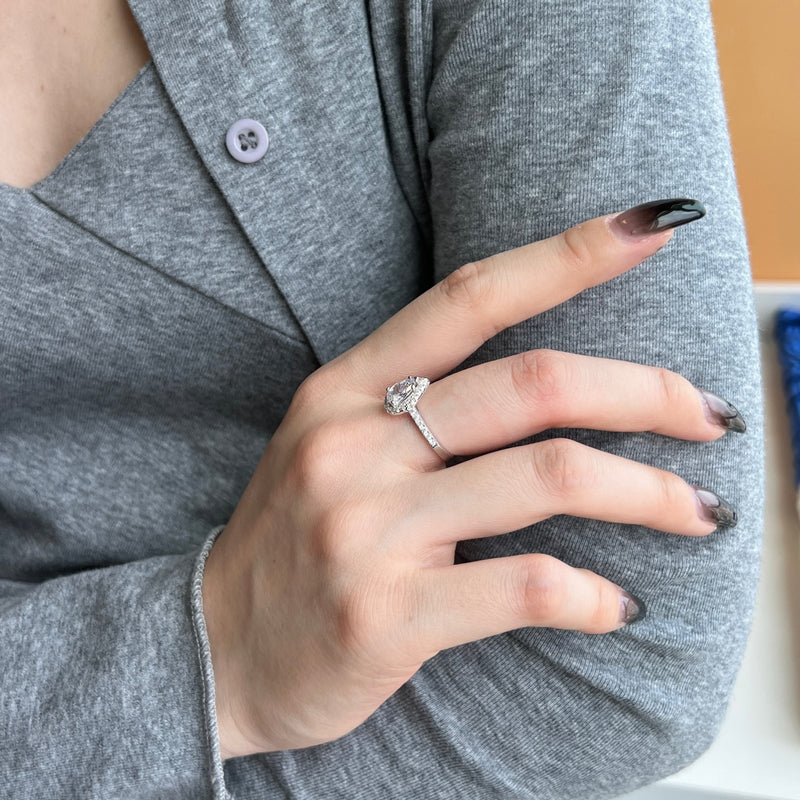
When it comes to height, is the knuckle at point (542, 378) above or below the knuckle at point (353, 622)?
above

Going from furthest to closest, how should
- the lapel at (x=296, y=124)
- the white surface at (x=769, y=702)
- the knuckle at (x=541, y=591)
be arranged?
the white surface at (x=769, y=702) → the lapel at (x=296, y=124) → the knuckle at (x=541, y=591)

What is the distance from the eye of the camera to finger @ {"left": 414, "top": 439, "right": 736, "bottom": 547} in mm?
468

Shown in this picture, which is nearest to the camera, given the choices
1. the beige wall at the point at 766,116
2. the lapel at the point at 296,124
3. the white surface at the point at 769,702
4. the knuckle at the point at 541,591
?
the knuckle at the point at 541,591

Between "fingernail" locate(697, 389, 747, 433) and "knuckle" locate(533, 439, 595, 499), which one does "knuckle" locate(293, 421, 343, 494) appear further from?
"fingernail" locate(697, 389, 747, 433)

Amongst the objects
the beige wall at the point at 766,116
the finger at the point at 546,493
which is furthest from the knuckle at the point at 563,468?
the beige wall at the point at 766,116

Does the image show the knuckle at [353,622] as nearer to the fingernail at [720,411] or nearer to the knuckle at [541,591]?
the knuckle at [541,591]

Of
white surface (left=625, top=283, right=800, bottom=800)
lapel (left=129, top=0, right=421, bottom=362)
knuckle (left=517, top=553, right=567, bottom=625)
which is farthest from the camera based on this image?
white surface (left=625, top=283, right=800, bottom=800)

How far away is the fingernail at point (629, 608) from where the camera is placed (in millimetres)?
494

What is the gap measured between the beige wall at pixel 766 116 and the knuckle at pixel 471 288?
3.84 feet

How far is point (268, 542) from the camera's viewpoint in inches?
21.7

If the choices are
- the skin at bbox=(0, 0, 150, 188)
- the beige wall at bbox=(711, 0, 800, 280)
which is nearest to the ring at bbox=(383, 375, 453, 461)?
the skin at bbox=(0, 0, 150, 188)

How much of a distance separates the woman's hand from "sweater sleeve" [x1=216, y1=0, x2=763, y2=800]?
0.03 m

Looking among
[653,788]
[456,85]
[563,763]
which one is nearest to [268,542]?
[563,763]

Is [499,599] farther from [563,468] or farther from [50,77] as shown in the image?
[50,77]
